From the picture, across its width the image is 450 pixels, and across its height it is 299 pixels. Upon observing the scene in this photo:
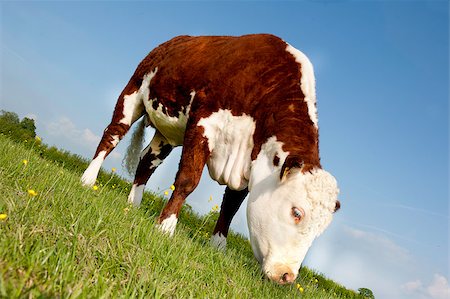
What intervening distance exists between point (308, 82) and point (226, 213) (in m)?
2.53

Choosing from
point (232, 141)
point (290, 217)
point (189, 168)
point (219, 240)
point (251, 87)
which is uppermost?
point (251, 87)

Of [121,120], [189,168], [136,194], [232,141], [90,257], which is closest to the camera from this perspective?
[90,257]

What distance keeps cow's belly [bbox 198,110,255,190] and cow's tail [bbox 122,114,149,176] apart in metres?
2.97

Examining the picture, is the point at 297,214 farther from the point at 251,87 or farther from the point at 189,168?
the point at 251,87

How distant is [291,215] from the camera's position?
502cm

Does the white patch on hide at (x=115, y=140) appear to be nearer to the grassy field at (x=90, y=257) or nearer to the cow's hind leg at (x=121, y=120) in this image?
the cow's hind leg at (x=121, y=120)

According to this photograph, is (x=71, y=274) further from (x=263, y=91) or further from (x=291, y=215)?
(x=263, y=91)

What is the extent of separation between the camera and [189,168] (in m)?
5.87

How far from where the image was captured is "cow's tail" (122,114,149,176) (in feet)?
28.7

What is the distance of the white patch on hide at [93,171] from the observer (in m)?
7.22

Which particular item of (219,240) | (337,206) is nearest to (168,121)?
(219,240)

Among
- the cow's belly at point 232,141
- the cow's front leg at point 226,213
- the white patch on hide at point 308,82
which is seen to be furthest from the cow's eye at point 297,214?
the cow's front leg at point 226,213

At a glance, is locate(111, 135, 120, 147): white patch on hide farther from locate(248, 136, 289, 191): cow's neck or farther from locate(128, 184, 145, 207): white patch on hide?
locate(248, 136, 289, 191): cow's neck

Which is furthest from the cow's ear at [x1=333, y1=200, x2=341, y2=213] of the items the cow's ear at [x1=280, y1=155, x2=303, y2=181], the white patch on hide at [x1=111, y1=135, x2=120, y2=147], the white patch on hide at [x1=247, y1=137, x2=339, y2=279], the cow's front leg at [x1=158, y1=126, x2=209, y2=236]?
the white patch on hide at [x1=111, y1=135, x2=120, y2=147]
